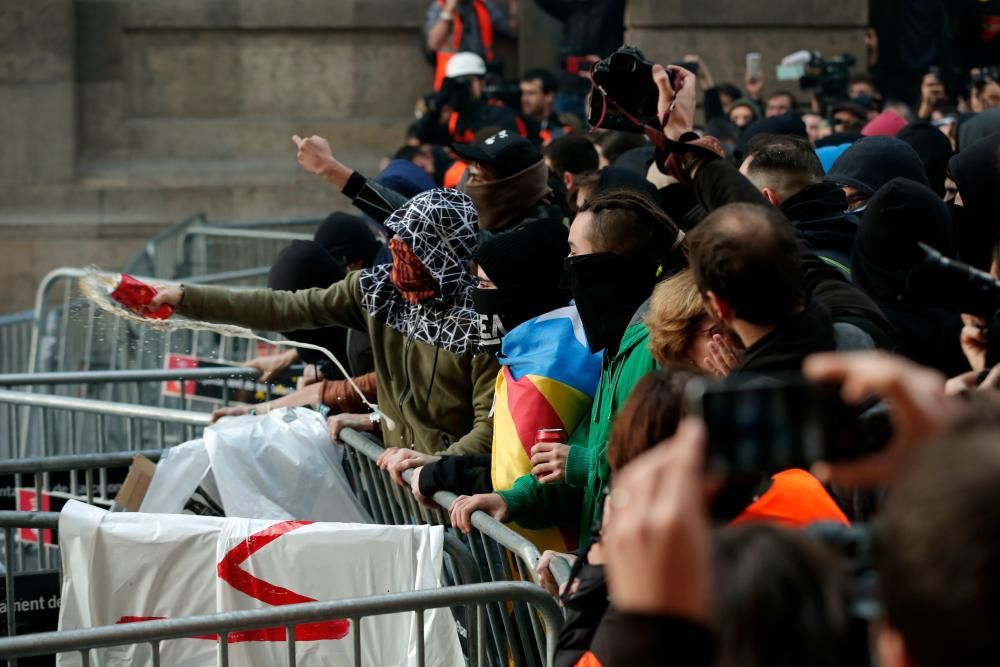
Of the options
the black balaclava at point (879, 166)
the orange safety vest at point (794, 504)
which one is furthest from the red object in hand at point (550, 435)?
Result: the black balaclava at point (879, 166)

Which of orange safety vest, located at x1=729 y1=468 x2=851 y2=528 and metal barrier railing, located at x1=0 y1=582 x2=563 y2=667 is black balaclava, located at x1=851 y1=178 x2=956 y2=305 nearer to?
orange safety vest, located at x1=729 y1=468 x2=851 y2=528

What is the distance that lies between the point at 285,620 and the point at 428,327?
1.71m

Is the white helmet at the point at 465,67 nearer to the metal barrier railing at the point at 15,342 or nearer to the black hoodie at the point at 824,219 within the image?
the metal barrier railing at the point at 15,342

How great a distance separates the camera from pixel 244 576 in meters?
4.22

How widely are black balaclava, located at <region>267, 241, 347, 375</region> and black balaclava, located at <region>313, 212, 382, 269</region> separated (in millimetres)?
495

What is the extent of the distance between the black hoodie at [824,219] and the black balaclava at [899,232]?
515mm

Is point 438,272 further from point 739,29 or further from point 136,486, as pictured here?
point 739,29

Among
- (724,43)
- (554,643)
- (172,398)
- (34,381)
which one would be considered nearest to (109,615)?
(554,643)

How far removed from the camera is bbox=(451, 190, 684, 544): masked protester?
396cm

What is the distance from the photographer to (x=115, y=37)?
47.2ft

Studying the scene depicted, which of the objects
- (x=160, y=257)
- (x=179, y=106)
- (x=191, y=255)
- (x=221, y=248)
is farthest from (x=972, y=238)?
(x=179, y=106)

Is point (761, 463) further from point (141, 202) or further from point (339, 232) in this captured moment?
point (141, 202)

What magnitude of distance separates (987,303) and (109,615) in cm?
278

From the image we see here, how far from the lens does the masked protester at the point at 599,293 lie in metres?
3.96
